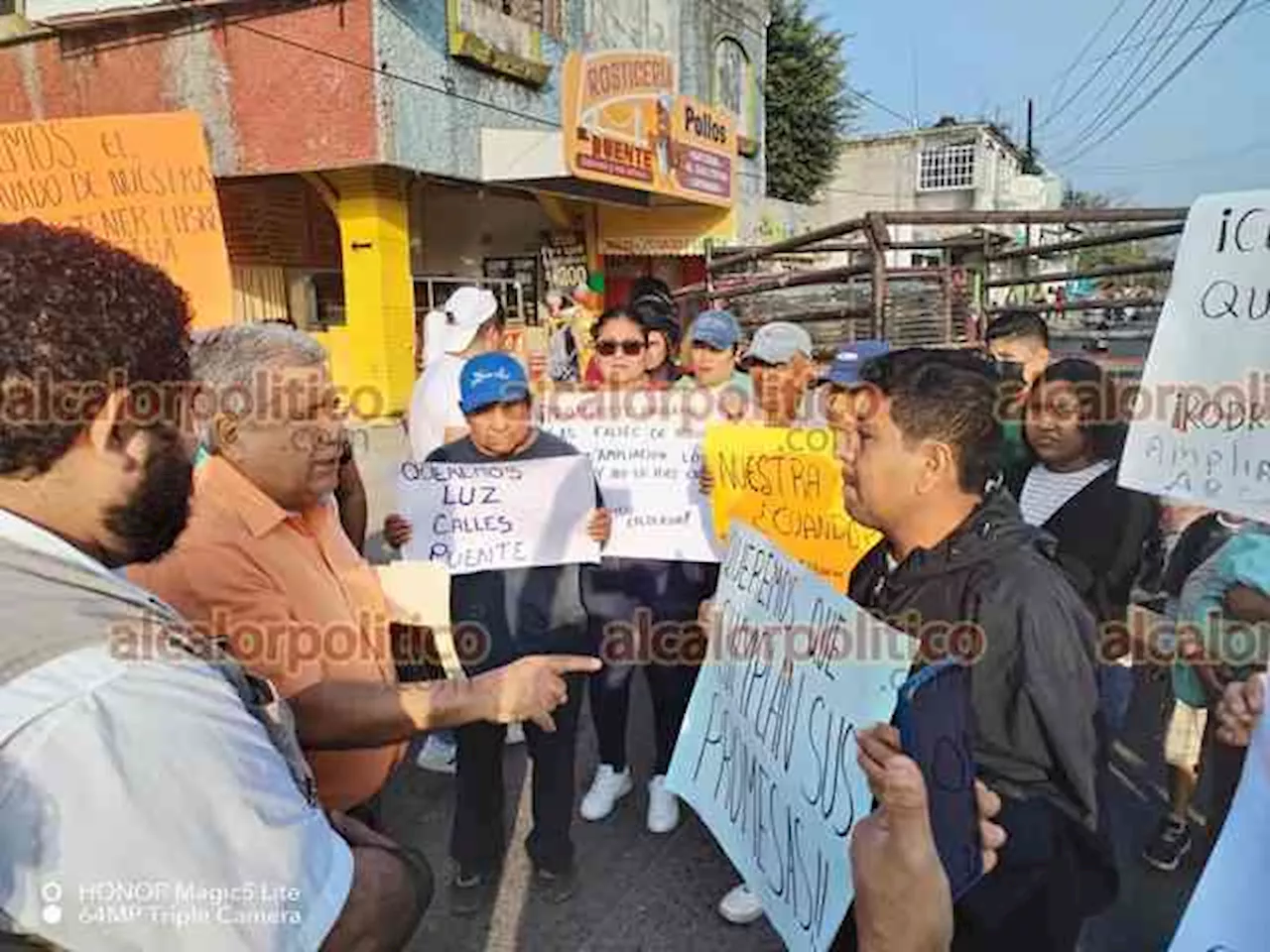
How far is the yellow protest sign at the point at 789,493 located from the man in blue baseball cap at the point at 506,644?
0.46 m

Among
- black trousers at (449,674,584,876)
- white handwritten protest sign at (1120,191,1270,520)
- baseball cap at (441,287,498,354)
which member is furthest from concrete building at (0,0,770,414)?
white handwritten protest sign at (1120,191,1270,520)

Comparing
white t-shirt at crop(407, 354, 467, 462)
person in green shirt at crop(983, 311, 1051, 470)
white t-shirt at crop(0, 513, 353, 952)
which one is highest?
person in green shirt at crop(983, 311, 1051, 470)

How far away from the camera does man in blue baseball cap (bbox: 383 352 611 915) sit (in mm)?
2855

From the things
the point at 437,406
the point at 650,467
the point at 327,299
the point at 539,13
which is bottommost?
the point at 650,467

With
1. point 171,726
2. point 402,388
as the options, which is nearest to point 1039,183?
point 402,388

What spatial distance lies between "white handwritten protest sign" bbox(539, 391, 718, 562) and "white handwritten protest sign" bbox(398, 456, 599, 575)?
0.34 metres

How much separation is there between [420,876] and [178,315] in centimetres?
104

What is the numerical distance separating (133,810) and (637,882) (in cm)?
228

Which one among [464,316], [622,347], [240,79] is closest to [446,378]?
[464,316]

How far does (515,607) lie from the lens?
9.75 feet

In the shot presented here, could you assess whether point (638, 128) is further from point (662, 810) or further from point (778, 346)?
point (662, 810)

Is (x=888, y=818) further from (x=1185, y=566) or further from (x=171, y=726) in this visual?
(x=1185, y=566)

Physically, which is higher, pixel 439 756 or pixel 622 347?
pixel 622 347

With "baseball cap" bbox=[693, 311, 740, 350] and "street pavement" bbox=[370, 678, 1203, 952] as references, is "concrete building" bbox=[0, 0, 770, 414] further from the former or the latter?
"street pavement" bbox=[370, 678, 1203, 952]
